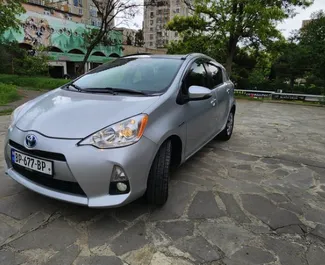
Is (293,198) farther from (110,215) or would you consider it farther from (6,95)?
(6,95)

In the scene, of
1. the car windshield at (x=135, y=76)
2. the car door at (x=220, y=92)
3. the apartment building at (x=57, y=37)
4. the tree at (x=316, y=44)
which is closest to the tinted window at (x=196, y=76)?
the car windshield at (x=135, y=76)

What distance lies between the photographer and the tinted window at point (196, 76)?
2904 mm

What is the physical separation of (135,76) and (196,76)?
0.75 m

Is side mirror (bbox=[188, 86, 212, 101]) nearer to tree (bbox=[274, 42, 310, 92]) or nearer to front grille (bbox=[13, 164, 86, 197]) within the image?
front grille (bbox=[13, 164, 86, 197])

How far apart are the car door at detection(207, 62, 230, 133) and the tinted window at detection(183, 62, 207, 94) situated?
301 mm

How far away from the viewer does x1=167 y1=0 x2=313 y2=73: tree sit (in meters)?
12.8

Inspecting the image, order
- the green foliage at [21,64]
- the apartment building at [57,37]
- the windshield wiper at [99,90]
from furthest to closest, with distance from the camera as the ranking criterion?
1. the apartment building at [57,37]
2. the green foliage at [21,64]
3. the windshield wiper at [99,90]

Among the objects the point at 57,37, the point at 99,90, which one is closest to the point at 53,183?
the point at 99,90

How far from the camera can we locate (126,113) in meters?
2.15

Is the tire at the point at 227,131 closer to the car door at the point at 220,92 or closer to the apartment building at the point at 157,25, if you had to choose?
the car door at the point at 220,92

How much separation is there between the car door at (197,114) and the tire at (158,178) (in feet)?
1.97

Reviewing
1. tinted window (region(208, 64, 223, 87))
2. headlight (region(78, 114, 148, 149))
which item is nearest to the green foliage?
→ tinted window (region(208, 64, 223, 87))

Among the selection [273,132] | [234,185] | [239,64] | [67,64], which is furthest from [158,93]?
[67,64]

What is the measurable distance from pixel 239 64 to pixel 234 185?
21431mm
